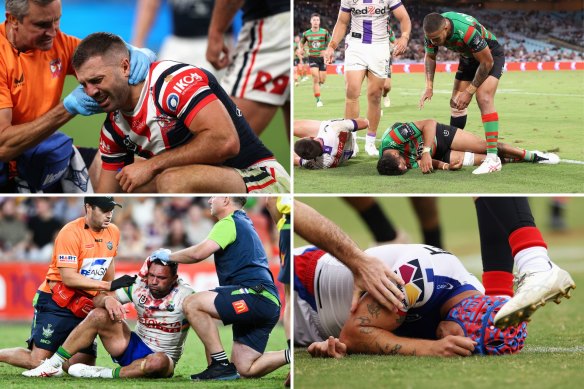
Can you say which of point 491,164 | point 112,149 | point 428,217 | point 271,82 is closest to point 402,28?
point 271,82

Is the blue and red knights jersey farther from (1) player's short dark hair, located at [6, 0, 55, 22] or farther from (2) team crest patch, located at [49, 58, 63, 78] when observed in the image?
(1) player's short dark hair, located at [6, 0, 55, 22]

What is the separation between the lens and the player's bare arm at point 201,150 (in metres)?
3.90

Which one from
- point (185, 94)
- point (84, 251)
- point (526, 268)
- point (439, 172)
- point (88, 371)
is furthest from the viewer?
point (439, 172)

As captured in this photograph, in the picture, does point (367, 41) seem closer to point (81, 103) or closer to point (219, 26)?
point (219, 26)

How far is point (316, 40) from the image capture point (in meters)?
4.75

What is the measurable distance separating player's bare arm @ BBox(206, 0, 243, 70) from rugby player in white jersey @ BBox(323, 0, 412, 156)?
0.67 metres

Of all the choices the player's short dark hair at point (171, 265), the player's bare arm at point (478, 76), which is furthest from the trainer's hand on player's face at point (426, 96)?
the player's short dark hair at point (171, 265)

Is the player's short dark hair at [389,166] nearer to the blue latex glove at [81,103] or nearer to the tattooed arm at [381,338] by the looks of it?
the tattooed arm at [381,338]

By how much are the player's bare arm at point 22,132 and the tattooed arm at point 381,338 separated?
5.71ft

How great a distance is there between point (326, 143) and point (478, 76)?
1023 millimetres

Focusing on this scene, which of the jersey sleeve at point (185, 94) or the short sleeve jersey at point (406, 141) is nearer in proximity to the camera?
the jersey sleeve at point (185, 94)

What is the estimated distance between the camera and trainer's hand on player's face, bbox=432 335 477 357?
12.5ft

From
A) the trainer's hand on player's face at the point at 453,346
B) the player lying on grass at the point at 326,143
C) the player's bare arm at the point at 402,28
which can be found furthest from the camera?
the player lying on grass at the point at 326,143

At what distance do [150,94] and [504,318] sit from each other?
6.20 feet
